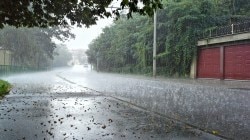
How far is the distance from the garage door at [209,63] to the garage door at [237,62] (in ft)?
4.96

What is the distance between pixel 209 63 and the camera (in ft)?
113

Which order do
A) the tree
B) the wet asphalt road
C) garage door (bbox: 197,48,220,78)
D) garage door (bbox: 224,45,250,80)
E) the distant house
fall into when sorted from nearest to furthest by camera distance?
the wet asphalt road
the tree
garage door (bbox: 224,45,250,80)
garage door (bbox: 197,48,220,78)
the distant house

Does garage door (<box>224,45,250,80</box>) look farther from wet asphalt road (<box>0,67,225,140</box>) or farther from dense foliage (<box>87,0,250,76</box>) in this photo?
wet asphalt road (<box>0,67,225,140</box>)

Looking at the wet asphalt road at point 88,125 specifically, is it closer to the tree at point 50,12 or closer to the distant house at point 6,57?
the tree at point 50,12

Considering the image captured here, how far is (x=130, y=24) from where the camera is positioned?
200 ft

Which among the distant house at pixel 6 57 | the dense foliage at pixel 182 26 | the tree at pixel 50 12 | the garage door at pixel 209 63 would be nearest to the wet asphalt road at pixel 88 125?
the tree at pixel 50 12

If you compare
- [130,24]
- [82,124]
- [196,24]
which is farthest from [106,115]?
[130,24]

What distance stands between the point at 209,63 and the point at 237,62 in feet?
14.7

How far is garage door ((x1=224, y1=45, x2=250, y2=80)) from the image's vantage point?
28.9 meters

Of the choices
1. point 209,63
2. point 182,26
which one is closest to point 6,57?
point 182,26

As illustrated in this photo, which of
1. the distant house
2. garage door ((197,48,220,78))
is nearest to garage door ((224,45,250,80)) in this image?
garage door ((197,48,220,78))

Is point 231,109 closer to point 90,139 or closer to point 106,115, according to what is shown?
point 106,115

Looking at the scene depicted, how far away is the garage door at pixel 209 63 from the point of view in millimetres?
33213

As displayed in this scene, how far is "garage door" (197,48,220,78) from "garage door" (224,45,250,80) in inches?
59.5
